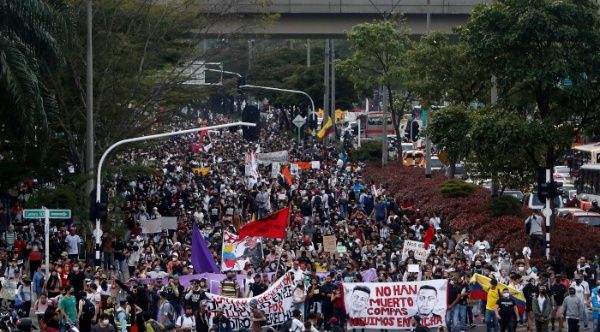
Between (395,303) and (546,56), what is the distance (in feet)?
37.7

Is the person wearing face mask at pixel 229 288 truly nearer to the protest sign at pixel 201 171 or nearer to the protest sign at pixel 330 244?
the protest sign at pixel 330 244

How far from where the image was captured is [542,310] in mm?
26703

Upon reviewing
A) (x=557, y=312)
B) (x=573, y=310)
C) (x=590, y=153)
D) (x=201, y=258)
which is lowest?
(x=557, y=312)

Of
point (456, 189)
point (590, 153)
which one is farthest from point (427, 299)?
point (590, 153)

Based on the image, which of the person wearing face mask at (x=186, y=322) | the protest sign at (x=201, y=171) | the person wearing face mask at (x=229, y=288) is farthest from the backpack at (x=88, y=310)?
the protest sign at (x=201, y=171)

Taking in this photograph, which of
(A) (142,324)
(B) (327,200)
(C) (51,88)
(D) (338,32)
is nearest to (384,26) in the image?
(D) (338,32)

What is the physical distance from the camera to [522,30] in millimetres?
35531

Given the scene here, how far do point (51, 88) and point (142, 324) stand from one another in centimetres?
1730

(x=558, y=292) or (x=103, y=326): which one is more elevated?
(x=558, y=292)

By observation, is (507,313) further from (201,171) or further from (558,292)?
(201,171)

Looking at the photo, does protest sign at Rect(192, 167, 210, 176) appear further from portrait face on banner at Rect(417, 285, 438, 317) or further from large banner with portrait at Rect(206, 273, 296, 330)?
portrait face on banner at Rect(417, 285, 438, 317)

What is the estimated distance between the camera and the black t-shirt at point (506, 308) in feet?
85.2

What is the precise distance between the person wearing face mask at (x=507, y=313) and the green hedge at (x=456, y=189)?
2030 cm

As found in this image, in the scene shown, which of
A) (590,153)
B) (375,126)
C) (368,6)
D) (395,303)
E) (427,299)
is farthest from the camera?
(375,126)
